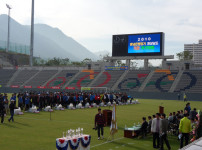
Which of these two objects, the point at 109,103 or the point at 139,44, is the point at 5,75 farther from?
the point at 109,103

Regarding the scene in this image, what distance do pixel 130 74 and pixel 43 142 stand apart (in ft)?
184

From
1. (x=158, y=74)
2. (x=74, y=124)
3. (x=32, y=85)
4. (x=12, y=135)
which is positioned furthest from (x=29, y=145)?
(x=32, y=85)

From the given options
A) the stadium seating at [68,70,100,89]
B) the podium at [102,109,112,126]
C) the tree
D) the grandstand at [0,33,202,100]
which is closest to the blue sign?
the grandstand at [0,33,202,100]

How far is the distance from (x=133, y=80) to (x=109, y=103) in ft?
99.2

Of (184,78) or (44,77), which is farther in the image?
(44,77)

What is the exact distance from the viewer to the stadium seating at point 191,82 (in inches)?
2205

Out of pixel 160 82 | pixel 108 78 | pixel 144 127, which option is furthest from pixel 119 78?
pixel 144 127

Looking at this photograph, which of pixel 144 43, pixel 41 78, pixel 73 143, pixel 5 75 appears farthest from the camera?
pixel 5 75

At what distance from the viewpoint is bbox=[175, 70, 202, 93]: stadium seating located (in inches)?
2205

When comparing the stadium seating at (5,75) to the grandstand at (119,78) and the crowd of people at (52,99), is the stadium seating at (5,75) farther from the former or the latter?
the crowd of people at (52,99)

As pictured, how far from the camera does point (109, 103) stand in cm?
3512

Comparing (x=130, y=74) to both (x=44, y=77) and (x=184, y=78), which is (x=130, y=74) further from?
(x=44, y=77)

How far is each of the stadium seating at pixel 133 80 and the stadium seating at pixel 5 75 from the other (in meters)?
33.3

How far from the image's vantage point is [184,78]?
60.5 meters
